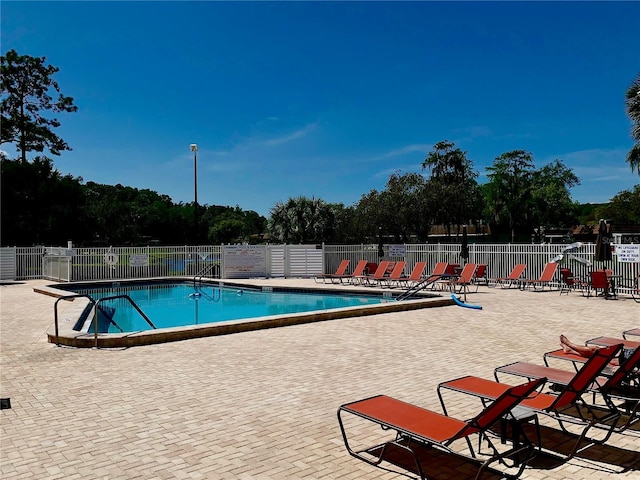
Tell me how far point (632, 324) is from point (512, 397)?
8.62 meters

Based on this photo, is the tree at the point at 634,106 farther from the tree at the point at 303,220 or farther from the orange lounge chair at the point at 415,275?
the tree at the point at 303,220

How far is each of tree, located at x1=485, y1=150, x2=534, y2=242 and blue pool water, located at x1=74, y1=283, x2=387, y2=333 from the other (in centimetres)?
4347

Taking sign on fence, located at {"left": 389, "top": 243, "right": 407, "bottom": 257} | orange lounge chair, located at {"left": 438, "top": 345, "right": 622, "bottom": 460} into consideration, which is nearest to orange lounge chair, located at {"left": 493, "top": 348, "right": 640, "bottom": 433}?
orange lounge chair, located at {"left": 438, "top": 345, "right": 622, "bottom": 460}

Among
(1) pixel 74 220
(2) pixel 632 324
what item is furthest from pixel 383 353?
(1) pixel 74 220

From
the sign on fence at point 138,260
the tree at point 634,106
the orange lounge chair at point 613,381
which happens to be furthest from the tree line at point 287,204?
the orange lounge chair at point 613,381

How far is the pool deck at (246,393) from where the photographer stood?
379 centimetres

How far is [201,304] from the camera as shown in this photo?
59.6 feet

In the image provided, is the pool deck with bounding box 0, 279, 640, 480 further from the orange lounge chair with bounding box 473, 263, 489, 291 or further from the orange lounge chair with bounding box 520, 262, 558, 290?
the orange lounge chair with bounding box 473, 263, 489, 291

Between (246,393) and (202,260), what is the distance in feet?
64.9

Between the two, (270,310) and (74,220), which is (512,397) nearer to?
(270,310)

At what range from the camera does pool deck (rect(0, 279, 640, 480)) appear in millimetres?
3789

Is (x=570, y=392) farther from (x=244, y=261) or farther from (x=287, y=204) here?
(x=287, y=204)

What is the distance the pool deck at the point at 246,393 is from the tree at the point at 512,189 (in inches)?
1929

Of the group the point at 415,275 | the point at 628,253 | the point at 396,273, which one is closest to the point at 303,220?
the point at 396,273
